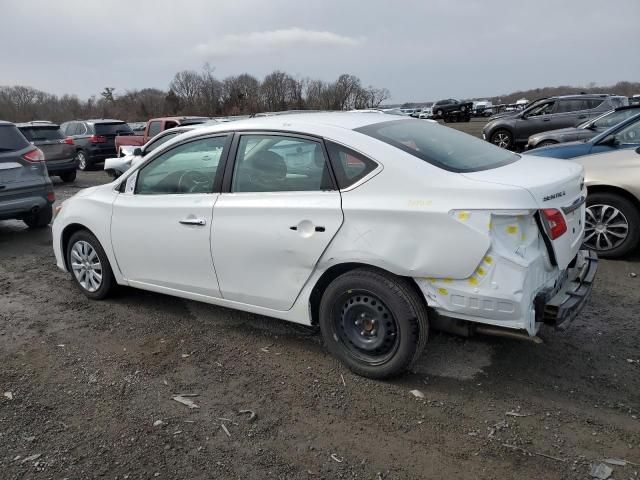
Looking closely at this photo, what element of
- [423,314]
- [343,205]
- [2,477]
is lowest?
[2,477]

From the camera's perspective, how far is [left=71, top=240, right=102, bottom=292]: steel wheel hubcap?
4.75 m

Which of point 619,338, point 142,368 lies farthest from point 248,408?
point 619,338

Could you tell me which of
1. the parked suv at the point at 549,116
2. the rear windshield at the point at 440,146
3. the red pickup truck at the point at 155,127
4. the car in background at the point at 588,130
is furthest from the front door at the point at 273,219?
the parked suv at the point at 549,116

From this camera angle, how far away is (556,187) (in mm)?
2996

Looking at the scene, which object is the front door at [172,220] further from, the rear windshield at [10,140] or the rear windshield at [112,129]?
the rear windshield at [112,129]

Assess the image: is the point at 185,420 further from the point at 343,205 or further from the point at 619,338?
the point at 619,338

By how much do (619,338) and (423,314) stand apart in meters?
1.76

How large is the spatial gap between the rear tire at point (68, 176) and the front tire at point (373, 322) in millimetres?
12473

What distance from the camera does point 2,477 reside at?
8.42 feet

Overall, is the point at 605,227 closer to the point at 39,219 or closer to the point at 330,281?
the point at 330,281

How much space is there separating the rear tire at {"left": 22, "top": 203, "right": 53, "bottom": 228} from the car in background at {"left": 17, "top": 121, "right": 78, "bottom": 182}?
5.22m

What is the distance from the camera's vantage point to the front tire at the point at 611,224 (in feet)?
17.1

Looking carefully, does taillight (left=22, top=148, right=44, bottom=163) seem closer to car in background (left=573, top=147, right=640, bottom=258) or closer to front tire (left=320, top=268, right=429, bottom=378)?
front tire (left=320, top=268, right=429, bottom=378)

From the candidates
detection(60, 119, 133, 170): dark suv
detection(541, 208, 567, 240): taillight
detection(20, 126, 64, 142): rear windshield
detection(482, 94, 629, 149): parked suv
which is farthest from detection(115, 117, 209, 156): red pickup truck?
detection(541, 208, 567, 240): taillight
